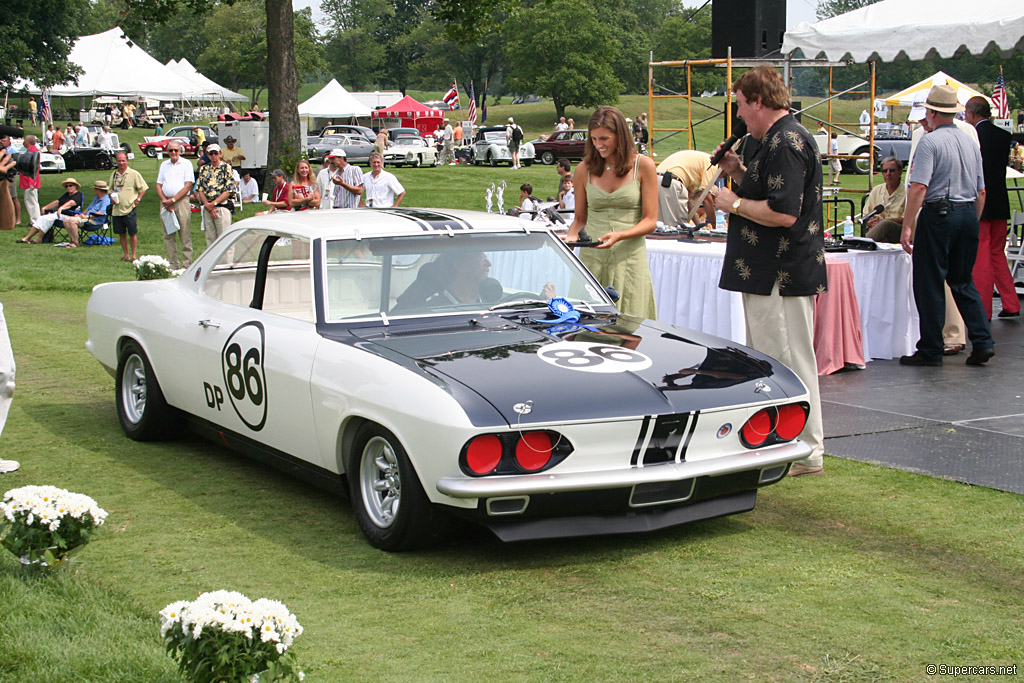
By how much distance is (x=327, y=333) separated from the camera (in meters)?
5.18

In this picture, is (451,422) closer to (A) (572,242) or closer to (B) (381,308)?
(B) (381,308)

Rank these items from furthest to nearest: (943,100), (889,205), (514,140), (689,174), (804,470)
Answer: (514,140)
(889,205)
(689,174)
(943,100)
(804,470)

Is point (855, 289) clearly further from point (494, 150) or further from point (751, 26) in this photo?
point (494, 150)

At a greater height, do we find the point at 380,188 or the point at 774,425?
the point at 380,188

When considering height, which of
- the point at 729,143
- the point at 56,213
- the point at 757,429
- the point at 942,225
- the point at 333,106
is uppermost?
the point at 333,106

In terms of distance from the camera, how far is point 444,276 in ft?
18.3

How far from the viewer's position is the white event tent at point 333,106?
54219 mm

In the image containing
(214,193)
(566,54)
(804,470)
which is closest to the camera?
(804,470)

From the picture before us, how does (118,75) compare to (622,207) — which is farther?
(118,75)

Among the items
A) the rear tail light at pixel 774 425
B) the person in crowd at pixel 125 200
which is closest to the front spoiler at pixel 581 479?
the rear tail light at pixel 774 425

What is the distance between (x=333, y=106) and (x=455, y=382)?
52.8m

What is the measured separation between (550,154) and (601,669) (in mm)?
41457

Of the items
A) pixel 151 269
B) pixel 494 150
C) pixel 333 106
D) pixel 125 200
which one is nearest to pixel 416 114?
pixel 333 106
